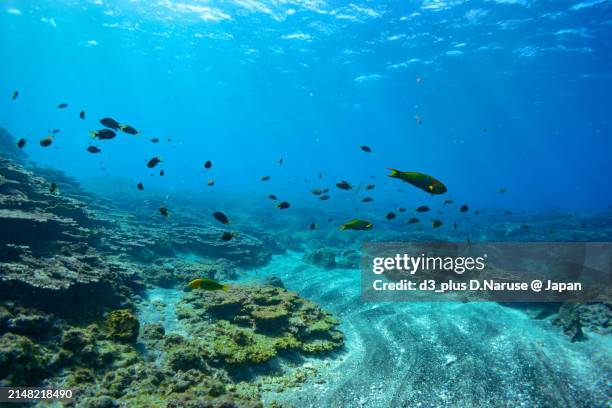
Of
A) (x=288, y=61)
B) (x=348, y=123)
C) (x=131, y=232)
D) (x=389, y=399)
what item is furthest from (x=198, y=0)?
(x=348, y=123)

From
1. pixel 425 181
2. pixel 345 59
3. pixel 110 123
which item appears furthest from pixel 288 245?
pixel 345 59

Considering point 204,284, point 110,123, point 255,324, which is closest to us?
point 204,284

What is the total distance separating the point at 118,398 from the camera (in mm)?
4547

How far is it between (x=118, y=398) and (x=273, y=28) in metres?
35.5

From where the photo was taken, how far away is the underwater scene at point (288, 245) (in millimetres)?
5527

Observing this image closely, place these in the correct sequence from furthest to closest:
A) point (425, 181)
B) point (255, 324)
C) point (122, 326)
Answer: point (255, 324), point (122, 326), point (425, 181)

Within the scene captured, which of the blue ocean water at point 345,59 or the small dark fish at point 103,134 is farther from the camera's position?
the blue ocean water at point 345,59

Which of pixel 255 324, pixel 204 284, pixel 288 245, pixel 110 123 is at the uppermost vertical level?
pixel 110 123

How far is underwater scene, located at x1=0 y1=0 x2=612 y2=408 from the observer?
5527 mm

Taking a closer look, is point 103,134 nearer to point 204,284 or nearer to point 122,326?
point 122,326

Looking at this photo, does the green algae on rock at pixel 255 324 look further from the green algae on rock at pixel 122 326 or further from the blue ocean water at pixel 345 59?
the blue ocean water at pixel 345 59

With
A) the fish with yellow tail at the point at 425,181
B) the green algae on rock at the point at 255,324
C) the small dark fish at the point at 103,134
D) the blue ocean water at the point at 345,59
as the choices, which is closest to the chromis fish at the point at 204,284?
the green algae on rock at the point at 255,324

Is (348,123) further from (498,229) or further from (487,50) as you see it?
(498,229)

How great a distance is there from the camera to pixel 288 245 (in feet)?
74.0
